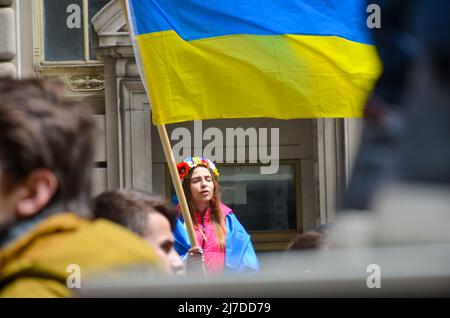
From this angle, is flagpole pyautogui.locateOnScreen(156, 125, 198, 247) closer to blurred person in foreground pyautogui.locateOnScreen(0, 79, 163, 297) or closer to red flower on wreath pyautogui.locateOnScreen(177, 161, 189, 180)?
red flower on wreath pyautogui.locateOnScreen(177, 161, 189, 180)

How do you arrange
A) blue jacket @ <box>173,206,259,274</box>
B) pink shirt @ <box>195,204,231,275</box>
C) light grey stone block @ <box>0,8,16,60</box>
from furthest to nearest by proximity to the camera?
1. light grey stone block @ <box>0,8,16,60</box>
2. pink shirt @ <box>195,204,231,275</box>
3. blue jacket @ <box>173,206,259,274</box>

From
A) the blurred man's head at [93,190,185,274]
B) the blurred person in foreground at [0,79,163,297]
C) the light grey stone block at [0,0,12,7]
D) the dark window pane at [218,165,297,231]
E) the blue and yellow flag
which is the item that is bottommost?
the dark window pane at [218,165,297,231]

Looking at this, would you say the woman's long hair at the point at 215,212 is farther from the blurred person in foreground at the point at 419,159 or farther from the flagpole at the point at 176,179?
the blurred person in foreground at the point at 419,159

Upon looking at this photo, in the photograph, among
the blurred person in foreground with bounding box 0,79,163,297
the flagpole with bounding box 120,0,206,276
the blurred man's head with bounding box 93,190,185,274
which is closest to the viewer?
the blurred person in foreground with bounding box 0,79,163,297

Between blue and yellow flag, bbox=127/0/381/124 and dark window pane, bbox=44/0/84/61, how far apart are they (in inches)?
124

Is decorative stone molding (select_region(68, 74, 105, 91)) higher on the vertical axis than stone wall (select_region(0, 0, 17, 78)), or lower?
lower

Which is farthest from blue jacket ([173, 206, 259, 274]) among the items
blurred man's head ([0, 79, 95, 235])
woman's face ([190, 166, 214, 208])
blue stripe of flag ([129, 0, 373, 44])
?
blurred man's head ([0, 79, 95, 235])

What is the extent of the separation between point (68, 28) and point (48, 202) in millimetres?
6267

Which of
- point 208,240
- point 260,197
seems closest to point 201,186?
point 208,240

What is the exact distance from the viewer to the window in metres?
7.17

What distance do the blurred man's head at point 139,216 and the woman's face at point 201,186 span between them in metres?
2.63

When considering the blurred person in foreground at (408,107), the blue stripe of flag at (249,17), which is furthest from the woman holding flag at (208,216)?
the blurred person in foreground at (408,107)
